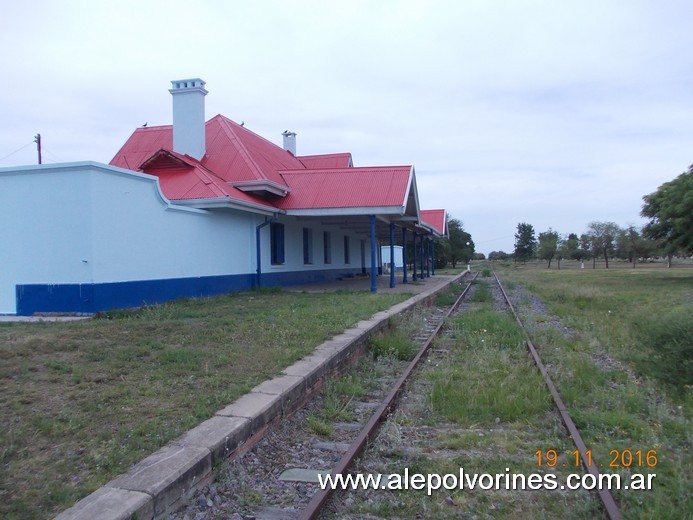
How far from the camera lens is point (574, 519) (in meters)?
3.98

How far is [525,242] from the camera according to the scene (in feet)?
331

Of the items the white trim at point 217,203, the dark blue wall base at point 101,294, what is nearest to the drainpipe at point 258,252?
the white trim at point 217,203

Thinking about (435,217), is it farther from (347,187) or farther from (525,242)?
(525,242)

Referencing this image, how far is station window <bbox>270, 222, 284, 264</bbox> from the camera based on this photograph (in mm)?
21875

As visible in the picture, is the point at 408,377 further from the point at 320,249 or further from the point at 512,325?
the point at 320,249

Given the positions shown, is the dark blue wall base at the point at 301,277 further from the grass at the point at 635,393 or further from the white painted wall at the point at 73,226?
the grass at the point at 635,393

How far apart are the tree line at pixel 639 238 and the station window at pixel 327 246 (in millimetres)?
17645

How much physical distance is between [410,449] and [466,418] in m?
1.17

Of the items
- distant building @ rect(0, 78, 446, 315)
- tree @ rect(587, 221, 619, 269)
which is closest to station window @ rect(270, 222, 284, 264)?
distant building @ rect(0, 78, 446, 315)

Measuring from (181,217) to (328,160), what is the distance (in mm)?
18063

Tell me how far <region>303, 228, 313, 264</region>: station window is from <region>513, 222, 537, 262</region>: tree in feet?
267

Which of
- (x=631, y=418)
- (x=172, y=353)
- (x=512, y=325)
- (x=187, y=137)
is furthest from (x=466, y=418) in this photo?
(x=187, y=137)

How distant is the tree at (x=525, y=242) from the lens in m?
100
